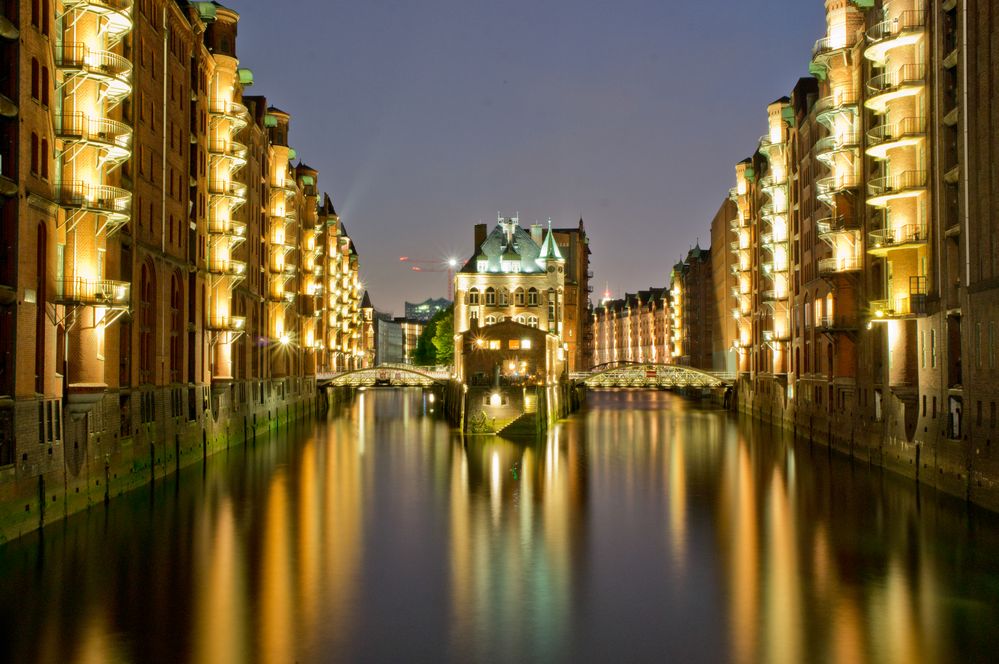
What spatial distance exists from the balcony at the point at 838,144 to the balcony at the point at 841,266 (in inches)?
199

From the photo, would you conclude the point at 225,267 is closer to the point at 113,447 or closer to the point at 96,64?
the point at 113,447

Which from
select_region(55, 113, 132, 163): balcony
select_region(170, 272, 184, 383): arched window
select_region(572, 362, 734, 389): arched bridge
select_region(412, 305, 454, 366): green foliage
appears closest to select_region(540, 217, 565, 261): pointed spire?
select_region(572, 362, 734, 389): arched bridge

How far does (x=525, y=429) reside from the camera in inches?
2874

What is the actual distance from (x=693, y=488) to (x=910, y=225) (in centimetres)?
1528

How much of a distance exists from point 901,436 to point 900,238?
28.9 ft

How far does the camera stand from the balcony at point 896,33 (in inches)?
1569

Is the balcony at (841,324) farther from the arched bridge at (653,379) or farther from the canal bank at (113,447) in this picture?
the arched bridge at (653,379)

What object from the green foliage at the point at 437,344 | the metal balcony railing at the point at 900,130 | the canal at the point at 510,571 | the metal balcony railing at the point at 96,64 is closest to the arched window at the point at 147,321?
the canal at the point at 510,571

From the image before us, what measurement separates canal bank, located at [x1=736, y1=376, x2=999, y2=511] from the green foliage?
82.4 meters

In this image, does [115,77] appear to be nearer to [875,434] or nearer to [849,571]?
[849,571]

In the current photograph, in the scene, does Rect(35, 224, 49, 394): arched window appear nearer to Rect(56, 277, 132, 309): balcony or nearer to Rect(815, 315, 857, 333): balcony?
Rect(56, 277, 132, 309): balcony

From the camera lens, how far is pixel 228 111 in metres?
54.8

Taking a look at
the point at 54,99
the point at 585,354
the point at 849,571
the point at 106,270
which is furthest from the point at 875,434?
the point at 585,354

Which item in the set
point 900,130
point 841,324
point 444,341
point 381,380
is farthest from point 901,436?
point 444,341
